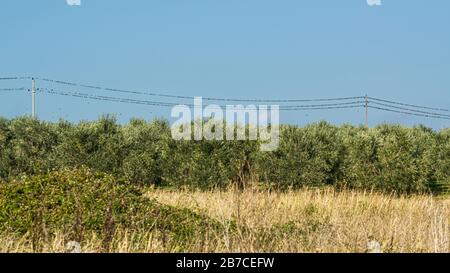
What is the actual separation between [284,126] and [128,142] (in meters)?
8.41

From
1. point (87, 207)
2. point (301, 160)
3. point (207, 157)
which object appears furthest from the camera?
point (301, 160)

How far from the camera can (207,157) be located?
31812 mm

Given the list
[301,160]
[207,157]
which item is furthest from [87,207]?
[301,160]

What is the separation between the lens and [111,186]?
606 inches

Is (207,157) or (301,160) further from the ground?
(207,157)

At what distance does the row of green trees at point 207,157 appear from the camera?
32.0 meters

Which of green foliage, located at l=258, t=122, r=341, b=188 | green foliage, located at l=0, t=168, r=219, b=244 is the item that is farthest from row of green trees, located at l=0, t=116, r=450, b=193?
green foliage, located at l=0, t=168, r=219, b=244

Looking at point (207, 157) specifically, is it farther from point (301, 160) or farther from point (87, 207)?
point (87, 207)

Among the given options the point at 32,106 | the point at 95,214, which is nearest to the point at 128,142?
the point at 95,214

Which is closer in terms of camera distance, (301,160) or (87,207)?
(87,207)

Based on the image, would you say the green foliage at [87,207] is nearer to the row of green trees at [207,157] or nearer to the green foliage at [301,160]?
the row of green trees at [207,157]

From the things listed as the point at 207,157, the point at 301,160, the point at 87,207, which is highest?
the point at 207,157
